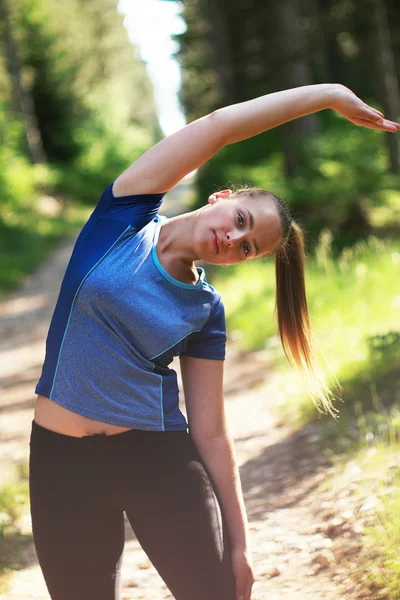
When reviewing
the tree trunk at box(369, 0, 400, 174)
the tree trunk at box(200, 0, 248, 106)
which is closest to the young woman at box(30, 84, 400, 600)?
the tree trunk at box(369, 0, 400, 174)

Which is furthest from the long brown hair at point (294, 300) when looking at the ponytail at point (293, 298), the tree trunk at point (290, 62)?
the tree trunk at point (290, 62)

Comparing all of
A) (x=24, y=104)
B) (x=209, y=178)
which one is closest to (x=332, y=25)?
(x=209, y=178)

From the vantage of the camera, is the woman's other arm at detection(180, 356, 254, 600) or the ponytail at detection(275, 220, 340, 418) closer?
the woman's other arm at detection(180, 356, 254, 600)

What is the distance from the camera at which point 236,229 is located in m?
2.32

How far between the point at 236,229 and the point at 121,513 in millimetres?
939

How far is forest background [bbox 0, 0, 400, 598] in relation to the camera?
570 centimetres

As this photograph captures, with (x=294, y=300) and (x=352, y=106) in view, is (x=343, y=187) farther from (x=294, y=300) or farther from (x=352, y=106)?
(x=352, y=106)

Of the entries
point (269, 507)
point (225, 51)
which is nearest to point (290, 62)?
point (225, 51)

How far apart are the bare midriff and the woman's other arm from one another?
0.25 m

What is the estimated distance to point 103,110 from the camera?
1582 inches

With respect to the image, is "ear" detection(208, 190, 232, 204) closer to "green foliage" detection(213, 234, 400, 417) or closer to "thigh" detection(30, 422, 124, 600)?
"thigh" detection(30, 422, 124, 600)

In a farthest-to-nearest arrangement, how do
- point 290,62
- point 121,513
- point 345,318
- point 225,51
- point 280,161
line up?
point 225,51
point 280,161
point 290,62
point 345,318
point 121,513

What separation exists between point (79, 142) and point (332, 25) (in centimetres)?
1696

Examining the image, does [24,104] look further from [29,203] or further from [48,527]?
[48,527]
